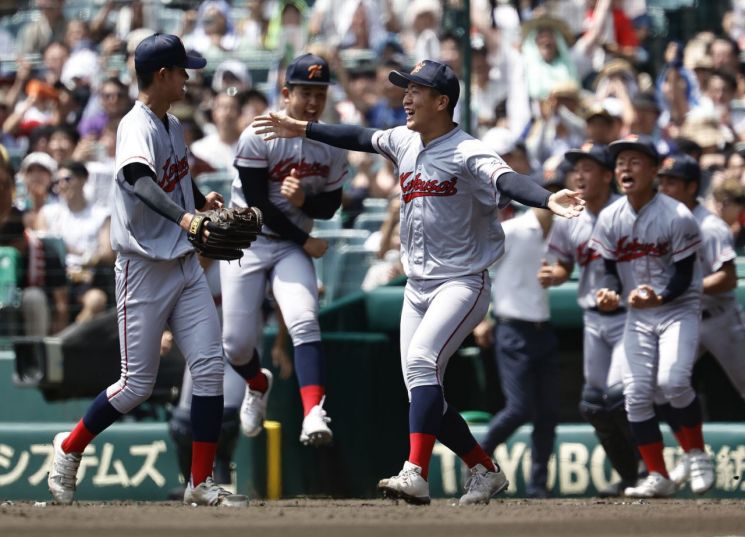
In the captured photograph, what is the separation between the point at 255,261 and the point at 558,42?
16.4 ft

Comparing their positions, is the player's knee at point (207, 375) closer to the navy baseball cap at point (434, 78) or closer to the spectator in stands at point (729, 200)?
the navy baseball cap at point (434, 78)

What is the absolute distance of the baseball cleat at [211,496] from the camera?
6.22 meters

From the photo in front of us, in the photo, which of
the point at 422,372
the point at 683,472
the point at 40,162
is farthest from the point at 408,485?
the point at 40,162

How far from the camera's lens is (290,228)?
7.16 m

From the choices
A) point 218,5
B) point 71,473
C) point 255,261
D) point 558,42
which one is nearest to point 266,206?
point 255,261

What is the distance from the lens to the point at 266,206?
715 cm

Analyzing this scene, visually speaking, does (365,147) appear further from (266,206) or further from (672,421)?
(672,421)

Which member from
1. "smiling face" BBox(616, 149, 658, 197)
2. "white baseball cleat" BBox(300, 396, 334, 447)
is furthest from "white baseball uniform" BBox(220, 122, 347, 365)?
"smiling face" BBox(616, 149, 658, 197)

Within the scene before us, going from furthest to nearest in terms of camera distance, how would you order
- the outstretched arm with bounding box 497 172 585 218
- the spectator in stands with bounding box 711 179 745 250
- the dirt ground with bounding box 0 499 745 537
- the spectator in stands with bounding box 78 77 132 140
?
1. the spectator in stands with bounding box 78 77 132 140
2. the spectator in stands with bounding box 711 179 745 250
3. the outstretched arm with bounding box 497 172 585 218
4. the dirt ground with bounding box 0 499 745 537

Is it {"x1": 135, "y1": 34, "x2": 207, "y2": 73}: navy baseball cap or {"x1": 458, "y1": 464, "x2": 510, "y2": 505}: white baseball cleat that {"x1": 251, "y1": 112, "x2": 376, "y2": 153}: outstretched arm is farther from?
{"x1": 458, "y1": 464, "x2": 510, "y2": 505}: white baseball cleat

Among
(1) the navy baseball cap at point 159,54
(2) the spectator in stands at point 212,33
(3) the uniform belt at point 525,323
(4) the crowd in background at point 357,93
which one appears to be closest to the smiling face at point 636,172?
(4) the crowd in background at point 357,93

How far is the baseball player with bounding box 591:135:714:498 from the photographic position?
745 cm

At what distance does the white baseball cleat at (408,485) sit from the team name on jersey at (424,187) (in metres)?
1.16

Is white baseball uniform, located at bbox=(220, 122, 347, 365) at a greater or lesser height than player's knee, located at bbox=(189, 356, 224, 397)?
greater
